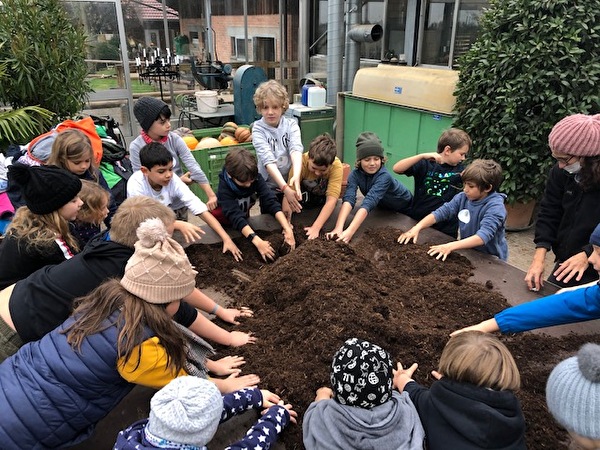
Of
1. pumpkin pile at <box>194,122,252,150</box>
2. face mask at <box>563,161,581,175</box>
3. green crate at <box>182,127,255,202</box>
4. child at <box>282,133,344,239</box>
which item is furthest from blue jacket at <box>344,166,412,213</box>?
pumpkin pile at <box>194,122,252,150</box>

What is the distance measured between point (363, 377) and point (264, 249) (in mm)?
1536

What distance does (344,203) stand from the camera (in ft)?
10.3

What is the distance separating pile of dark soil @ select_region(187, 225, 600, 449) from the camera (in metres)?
1.69

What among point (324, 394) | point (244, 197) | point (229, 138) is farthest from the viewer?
point (229, 138)

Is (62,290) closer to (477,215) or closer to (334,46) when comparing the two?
(477,215)

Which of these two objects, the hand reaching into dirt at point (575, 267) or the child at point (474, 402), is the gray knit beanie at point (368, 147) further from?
the child at point (474, 402)

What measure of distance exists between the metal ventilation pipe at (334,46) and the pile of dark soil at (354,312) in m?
5.03

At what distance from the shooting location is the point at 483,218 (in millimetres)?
2717

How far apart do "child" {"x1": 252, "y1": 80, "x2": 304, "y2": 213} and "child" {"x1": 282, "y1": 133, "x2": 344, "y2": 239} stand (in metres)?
0.12

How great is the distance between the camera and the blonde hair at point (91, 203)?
2.41 metres

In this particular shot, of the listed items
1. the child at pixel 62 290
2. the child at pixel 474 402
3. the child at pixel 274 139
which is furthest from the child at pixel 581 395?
the child at pixel 274 139

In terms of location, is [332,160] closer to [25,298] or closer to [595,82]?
[25,298]

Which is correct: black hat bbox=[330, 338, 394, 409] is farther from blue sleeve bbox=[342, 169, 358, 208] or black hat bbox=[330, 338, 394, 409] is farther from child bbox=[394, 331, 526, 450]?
blue sleeve bbox=[342, 169, 358, 208]

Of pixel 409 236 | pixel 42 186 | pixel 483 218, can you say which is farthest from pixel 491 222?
pixel 42 186
